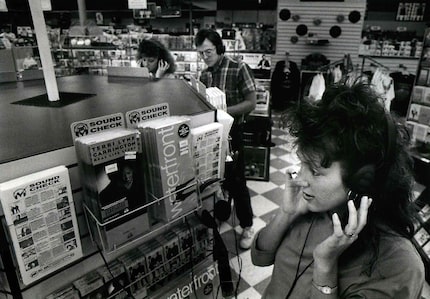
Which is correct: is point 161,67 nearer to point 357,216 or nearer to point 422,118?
point 357,216

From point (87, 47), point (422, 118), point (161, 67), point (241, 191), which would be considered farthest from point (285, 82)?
point (241, 191)

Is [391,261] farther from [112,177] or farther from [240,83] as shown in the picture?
[240,83]

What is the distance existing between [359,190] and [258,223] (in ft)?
8.87

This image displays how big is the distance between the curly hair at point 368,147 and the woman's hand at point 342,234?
0.12m

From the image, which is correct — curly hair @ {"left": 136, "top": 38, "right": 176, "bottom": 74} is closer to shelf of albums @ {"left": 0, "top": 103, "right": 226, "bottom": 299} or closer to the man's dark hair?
the man's dark hair

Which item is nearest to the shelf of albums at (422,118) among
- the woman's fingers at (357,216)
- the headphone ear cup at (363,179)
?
the headphone ear cup at (363,179)

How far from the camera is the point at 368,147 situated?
37.5 inches

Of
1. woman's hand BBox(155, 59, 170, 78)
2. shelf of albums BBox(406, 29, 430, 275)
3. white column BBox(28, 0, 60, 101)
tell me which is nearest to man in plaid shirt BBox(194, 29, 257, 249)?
woman's hand BBox(155, 59, 170, 78)

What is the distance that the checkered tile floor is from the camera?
2.65 metres

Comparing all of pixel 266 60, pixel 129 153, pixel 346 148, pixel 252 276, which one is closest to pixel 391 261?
pixel 346 148

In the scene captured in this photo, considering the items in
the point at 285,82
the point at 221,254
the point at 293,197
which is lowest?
the point at 285,82

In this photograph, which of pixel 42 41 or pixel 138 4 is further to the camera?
pixel 138 4

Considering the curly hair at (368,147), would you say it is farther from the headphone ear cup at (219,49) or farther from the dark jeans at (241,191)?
the headphone ear cup at (219,49)

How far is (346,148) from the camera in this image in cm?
96
